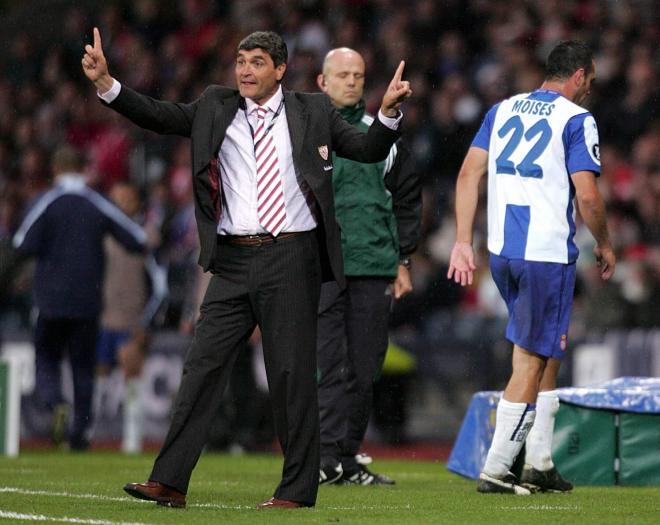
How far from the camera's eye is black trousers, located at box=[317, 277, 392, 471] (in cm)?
895

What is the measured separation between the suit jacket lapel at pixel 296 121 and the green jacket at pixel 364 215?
6.59 ft

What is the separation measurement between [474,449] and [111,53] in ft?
47.6

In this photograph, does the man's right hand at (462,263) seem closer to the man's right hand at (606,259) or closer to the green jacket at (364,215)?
the man's right hand at (606,259)

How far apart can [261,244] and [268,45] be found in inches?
35.2

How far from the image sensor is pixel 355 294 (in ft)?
29.6

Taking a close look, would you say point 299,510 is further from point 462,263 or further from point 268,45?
point 268,45

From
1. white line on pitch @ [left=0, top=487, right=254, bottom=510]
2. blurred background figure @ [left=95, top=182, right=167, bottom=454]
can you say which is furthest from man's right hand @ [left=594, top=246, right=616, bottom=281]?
blurred background figure @ [left=95, top=182, right=167, bottom=454]

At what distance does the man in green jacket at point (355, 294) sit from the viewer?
29.4ft

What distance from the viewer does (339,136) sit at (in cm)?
705

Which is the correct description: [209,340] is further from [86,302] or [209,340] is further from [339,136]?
[86,302]

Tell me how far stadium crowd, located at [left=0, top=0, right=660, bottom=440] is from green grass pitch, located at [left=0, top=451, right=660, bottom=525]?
3430 mm

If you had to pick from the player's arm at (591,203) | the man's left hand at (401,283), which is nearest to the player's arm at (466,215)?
the player's arm at (591,203)

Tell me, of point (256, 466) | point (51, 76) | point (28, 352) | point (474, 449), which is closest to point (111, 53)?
point (51, 76)

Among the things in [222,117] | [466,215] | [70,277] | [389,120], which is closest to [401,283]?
[466,215]
